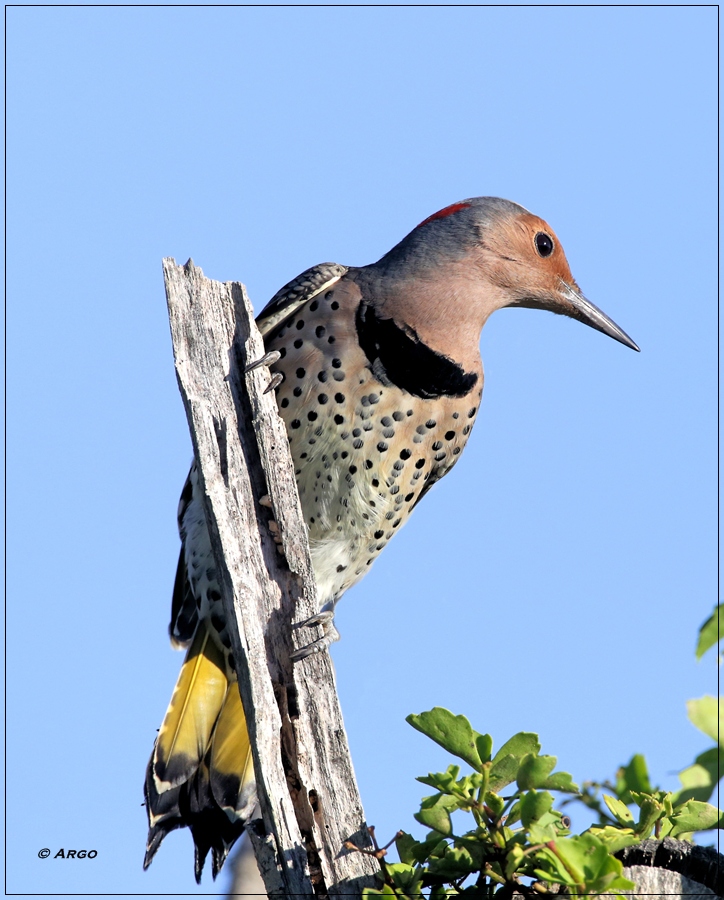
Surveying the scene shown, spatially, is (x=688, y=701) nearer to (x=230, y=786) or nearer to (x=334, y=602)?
(x=230, y=786)

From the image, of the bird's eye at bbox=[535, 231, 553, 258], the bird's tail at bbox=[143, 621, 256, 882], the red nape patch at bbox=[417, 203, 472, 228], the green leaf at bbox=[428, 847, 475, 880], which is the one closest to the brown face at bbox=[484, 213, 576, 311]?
the bird's eye at bbox=[535, 231, 553, 258]

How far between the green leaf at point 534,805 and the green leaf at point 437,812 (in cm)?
18

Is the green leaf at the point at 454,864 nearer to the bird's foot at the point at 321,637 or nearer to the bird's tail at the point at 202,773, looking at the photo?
the bird's foot at the point at 321,637

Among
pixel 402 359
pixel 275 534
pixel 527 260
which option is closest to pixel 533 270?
pixel 527 260

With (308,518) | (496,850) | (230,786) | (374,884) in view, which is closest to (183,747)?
(230,786)

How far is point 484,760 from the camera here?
244 centimetres

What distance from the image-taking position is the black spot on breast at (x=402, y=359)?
4.49 metres

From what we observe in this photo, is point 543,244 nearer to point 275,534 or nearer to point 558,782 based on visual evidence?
point 275,534

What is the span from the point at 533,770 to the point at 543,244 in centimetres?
325

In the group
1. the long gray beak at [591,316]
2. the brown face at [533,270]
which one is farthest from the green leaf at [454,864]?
the long gray beak at [591,316]

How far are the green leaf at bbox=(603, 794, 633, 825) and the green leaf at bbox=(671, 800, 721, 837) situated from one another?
98 millimetres

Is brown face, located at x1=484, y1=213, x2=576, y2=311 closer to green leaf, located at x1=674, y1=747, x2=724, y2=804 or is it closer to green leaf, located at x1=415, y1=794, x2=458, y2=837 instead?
green leaf, located at x1=415, y1=794, x2=458, y2=837

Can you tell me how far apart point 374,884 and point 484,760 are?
1.96 feet

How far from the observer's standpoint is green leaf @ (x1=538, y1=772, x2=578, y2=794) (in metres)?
2.41
